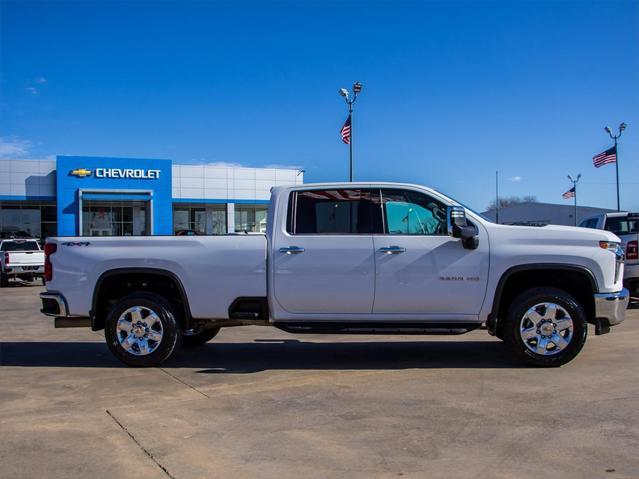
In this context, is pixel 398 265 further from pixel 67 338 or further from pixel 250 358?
pixel 67 338

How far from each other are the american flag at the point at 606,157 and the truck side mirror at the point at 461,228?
31785 millimetres

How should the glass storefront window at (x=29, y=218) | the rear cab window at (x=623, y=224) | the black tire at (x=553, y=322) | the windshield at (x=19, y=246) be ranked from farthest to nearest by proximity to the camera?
the glass storefront window at (x=29, y=218)
the windshield at (x=19, y=246)
the rear cab window at (x=623, y=224)
the black tire at (x=553, y=322)

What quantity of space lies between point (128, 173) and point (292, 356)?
35.9 m

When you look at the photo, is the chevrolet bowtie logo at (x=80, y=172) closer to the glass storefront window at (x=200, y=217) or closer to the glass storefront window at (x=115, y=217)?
the glass storefront window at (x=115, y=217)

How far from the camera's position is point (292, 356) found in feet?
26.2

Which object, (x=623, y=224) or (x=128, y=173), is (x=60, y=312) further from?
(x=128, y=173)

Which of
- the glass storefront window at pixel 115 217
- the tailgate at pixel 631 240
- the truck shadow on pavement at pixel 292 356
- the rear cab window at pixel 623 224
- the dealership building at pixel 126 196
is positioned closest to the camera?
the truck shadow on pavement at pixel 292 356

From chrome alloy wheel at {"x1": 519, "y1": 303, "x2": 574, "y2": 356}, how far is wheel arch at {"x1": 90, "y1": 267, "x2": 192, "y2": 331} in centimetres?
380

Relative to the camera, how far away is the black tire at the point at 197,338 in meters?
8.71

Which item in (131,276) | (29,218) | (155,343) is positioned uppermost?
(29,218)

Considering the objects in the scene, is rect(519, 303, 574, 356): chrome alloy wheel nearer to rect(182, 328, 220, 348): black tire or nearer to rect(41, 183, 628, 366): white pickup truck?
rect(41, 183, 628, 366): white pickup truck

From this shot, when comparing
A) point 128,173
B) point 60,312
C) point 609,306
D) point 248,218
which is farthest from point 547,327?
point 248,218

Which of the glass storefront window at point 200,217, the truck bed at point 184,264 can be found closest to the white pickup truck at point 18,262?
the truck bed at point 184,264

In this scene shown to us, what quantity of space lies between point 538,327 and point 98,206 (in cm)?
3989
